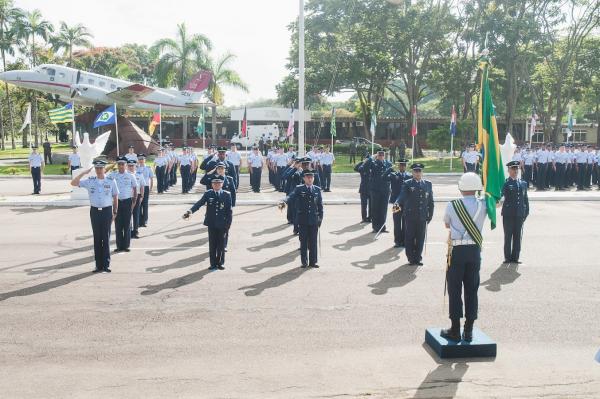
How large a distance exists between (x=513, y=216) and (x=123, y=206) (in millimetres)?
7465

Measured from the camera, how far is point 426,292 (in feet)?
29.8

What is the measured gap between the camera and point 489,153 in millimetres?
7184

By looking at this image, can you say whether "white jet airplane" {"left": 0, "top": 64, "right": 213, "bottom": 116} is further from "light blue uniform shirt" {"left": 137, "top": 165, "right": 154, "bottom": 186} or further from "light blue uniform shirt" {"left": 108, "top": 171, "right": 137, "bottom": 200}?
"light blue uniform shirt" {"left": 108, "top": 171, "right": 137, "bottom": 200}

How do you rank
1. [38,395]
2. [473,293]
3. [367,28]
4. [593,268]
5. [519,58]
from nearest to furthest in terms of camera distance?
[38,395]
[473,293]
[593,268]
[519,58]
[367,28]

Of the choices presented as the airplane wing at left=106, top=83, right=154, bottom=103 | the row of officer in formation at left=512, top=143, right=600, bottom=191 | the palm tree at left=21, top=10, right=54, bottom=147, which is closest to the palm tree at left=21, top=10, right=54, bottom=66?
the palm tree at left=21, top=10, right=54, bottom=147

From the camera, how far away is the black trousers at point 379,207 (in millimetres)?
14477

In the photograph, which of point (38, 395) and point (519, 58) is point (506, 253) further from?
point (519, 58)

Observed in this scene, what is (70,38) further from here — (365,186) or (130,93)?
(365,186)

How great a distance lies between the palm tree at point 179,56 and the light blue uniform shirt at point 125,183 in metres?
41.7

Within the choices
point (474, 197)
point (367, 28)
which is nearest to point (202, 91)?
point (367, 28)

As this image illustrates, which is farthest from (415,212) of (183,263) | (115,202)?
(115,202)

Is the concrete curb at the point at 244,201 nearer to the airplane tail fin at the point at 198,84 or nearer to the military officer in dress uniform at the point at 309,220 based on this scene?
the military officer in dress uniform at the point at 309,220

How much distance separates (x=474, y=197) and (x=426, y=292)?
2.66m

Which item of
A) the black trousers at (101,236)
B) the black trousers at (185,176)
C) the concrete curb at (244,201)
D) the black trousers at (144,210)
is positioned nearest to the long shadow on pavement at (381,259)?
the black trousers at (101,236)
